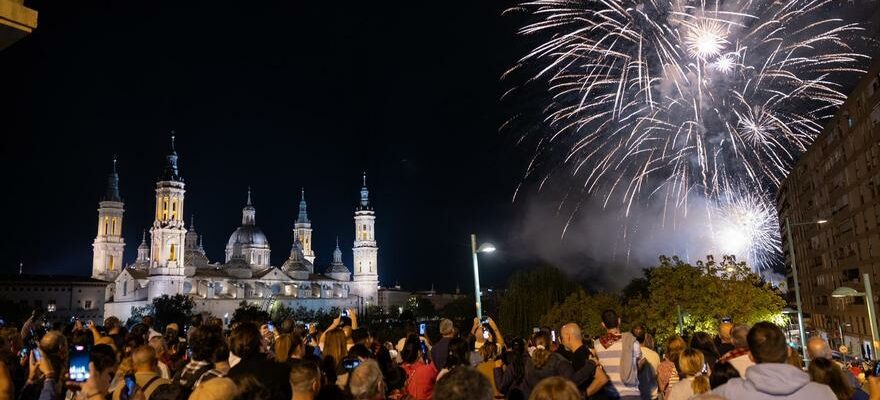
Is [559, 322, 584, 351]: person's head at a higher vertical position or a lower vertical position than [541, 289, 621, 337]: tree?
lower

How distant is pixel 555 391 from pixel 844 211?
53192 millimetres

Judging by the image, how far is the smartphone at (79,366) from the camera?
681 centimetres

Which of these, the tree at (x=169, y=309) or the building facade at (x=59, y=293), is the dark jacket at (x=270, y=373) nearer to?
the tree at (x=169, y=309)

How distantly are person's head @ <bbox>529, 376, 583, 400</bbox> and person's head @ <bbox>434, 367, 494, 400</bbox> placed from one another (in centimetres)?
33

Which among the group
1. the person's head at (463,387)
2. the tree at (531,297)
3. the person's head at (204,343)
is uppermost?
the tree at (531,297)

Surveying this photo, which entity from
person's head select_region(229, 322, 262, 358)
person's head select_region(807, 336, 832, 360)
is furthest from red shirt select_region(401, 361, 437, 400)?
person's head select_region(807, 336, 832, 360)

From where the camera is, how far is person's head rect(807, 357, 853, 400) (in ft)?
19.6

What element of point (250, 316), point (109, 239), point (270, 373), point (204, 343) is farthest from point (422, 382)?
point (109, 239)

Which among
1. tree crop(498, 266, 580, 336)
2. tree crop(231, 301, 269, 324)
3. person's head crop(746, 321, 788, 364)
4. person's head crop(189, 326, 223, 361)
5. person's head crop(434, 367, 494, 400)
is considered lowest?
person's head crop(434, 367, 494, 400)

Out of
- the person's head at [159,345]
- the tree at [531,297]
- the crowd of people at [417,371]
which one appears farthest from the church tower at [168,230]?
the person's head at [159,345]

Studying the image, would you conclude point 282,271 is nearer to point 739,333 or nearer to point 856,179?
point 856,179

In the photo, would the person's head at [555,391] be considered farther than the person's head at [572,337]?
No

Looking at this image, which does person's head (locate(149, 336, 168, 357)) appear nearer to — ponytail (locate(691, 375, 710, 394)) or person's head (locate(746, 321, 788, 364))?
ponytail (locate(691, 375, 710, 394))

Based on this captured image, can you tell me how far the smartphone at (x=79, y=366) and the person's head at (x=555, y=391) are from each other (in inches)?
192
